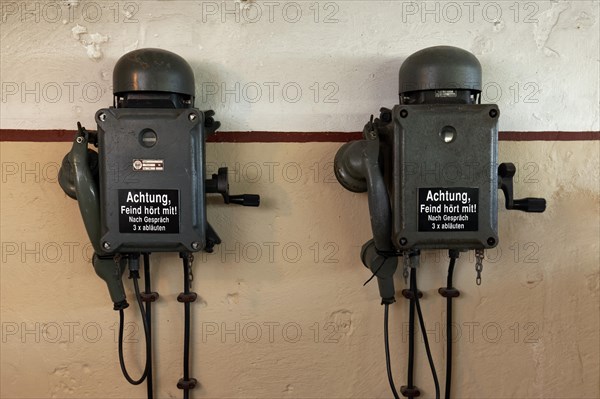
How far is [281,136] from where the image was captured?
47.9 inches

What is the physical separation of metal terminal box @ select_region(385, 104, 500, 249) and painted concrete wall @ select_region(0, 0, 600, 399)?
20 cm

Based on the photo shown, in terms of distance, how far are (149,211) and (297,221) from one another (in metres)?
0.35

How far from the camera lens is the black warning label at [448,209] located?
3.42ft

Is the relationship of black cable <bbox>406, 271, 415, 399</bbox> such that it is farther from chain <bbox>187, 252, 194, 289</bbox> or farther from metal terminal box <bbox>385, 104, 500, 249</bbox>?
chain <bbox>187, 252, 194, 289</bbox>

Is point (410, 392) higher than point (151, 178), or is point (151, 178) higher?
point (151, 178)

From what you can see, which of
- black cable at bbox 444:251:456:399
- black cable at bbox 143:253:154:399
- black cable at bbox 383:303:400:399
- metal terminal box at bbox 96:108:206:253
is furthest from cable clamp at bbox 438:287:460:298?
black cable at bbox 143:253:154:399

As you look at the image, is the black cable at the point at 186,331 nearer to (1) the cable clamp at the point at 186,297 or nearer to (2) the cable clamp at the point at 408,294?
(1) the cable clamp at the point at 186,297

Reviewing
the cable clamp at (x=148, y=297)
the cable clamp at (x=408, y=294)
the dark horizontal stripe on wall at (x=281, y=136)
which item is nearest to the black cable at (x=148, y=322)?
the cable clamp at (x=148, y=297)

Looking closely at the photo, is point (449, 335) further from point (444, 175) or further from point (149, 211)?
point (149, 211)

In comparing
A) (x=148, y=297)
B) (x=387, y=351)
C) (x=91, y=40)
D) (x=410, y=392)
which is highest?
(x=91, y=40)

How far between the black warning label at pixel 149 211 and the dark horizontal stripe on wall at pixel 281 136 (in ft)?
0.74

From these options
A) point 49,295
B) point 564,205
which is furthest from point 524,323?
point 49,295

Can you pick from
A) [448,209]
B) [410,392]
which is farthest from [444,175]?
[410,392]

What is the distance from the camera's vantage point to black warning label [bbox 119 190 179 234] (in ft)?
3.41
